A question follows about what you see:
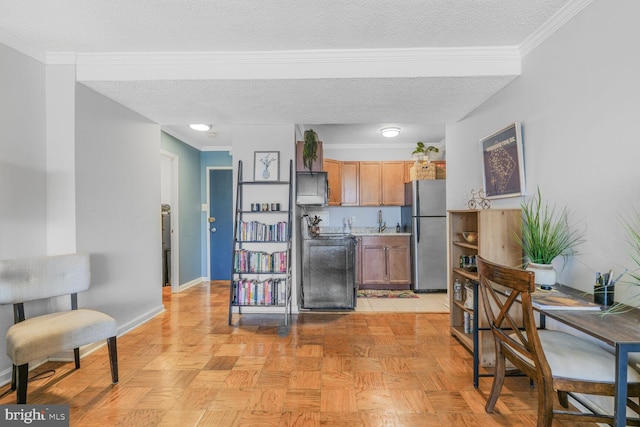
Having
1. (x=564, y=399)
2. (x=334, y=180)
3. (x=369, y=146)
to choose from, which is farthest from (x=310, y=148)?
(x=564, y=399)

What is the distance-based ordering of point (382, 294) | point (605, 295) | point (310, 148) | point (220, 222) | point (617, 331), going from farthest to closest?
point (220, 222) → point (382, 294) → point (310, 148) → point (605, 295) → point (617, 331)

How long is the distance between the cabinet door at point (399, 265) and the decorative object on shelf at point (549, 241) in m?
2.75

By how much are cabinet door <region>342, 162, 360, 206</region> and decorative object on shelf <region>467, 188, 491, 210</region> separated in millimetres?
2302

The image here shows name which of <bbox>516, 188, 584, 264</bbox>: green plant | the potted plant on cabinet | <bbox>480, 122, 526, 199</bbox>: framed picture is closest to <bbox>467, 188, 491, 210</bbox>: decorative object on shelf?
<bbox>480, 122, 526, 199</bbox>: framed picture

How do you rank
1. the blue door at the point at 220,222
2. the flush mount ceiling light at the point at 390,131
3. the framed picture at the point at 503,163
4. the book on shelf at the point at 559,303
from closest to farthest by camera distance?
the book on shelf at the point at 559,303
the framed picture at the point at 503,163
the flush mount ceiling light at the point at 390,131
the blue door at the point at 220,222

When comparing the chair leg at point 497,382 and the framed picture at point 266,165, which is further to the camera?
the framed picture at point 266,165

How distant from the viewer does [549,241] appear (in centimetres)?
195

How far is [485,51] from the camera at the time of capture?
2.38 m

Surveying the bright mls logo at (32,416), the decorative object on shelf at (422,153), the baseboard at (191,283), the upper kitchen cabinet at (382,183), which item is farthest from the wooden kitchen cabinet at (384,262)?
the bright mls logo at (32,416)

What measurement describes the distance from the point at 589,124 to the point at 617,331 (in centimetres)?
114

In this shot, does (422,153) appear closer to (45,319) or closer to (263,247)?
(263,247)

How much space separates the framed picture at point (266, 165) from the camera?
3604mm

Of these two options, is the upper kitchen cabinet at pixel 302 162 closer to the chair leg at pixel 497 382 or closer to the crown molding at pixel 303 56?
the crown molding at pixel 303 56

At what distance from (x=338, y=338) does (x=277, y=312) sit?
1012 millimetres
